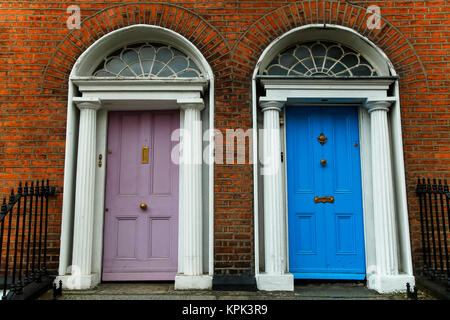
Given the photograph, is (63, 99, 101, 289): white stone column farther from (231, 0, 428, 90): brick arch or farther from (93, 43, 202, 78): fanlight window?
(231, 0, 428, 90): brick arch

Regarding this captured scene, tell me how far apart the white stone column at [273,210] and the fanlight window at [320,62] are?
0.60 metres

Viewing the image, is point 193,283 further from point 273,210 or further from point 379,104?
point 379,104

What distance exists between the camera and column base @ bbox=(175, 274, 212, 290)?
4.14 m

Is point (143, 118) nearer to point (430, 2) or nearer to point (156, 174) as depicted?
point (156, 174)

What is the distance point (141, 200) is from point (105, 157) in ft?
2.49

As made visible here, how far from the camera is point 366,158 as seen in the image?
4566 millimetres

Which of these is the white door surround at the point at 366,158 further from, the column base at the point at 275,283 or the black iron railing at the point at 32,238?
the black iron railing at the point at 32,238

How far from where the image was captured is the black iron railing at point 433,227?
4.05 meters

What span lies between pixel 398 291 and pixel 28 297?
13.5ft

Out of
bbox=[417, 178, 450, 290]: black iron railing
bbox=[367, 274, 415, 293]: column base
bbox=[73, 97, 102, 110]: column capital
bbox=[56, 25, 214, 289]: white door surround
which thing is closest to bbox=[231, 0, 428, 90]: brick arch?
bbox=[56, 25, 214, 289]: white door surround

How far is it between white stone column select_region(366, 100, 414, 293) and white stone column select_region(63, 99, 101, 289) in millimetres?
3498

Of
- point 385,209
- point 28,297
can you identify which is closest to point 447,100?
point 385,209

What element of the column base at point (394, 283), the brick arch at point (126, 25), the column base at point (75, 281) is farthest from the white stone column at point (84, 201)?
the column base at point (394, 283)

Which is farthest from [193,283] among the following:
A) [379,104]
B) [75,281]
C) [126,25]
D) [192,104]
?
[126,25]
